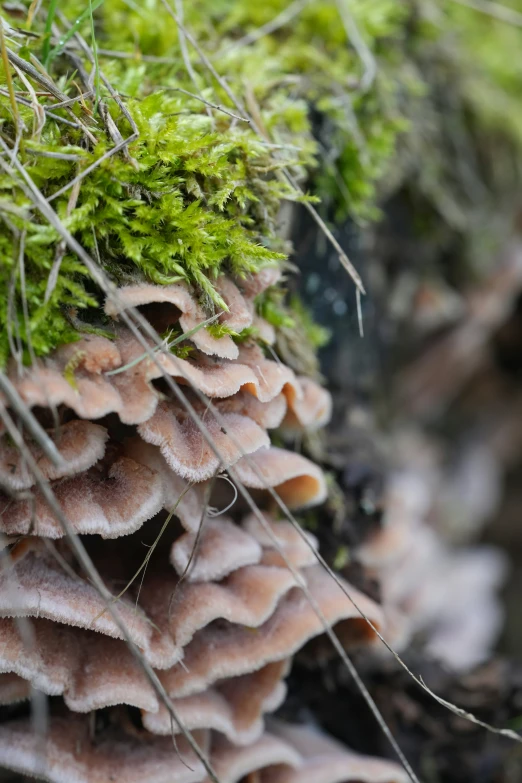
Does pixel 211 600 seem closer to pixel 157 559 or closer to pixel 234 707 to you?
pixel 157 559

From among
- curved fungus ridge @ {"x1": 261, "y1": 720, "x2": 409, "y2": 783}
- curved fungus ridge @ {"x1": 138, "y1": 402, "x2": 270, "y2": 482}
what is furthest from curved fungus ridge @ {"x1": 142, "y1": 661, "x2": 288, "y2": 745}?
curved fungus ridge @ {"x1": 138, "y1": 402, "x2": 270, "y2": 482}

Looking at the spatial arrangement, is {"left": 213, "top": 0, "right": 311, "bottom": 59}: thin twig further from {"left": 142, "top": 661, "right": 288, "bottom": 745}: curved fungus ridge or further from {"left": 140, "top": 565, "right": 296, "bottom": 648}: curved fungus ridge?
A: {"left": 142, "top": 661, "right": 288, "bottom": 745}: curved fungus ridge

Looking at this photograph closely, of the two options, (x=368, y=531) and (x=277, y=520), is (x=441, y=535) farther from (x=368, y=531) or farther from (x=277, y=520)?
(x=277, y=520)

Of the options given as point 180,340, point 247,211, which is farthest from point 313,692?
point 247,211

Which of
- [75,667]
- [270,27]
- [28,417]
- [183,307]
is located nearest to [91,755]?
[75,667]

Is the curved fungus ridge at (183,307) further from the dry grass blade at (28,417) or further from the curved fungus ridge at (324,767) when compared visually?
the curved fungus ridge at (324,767)
